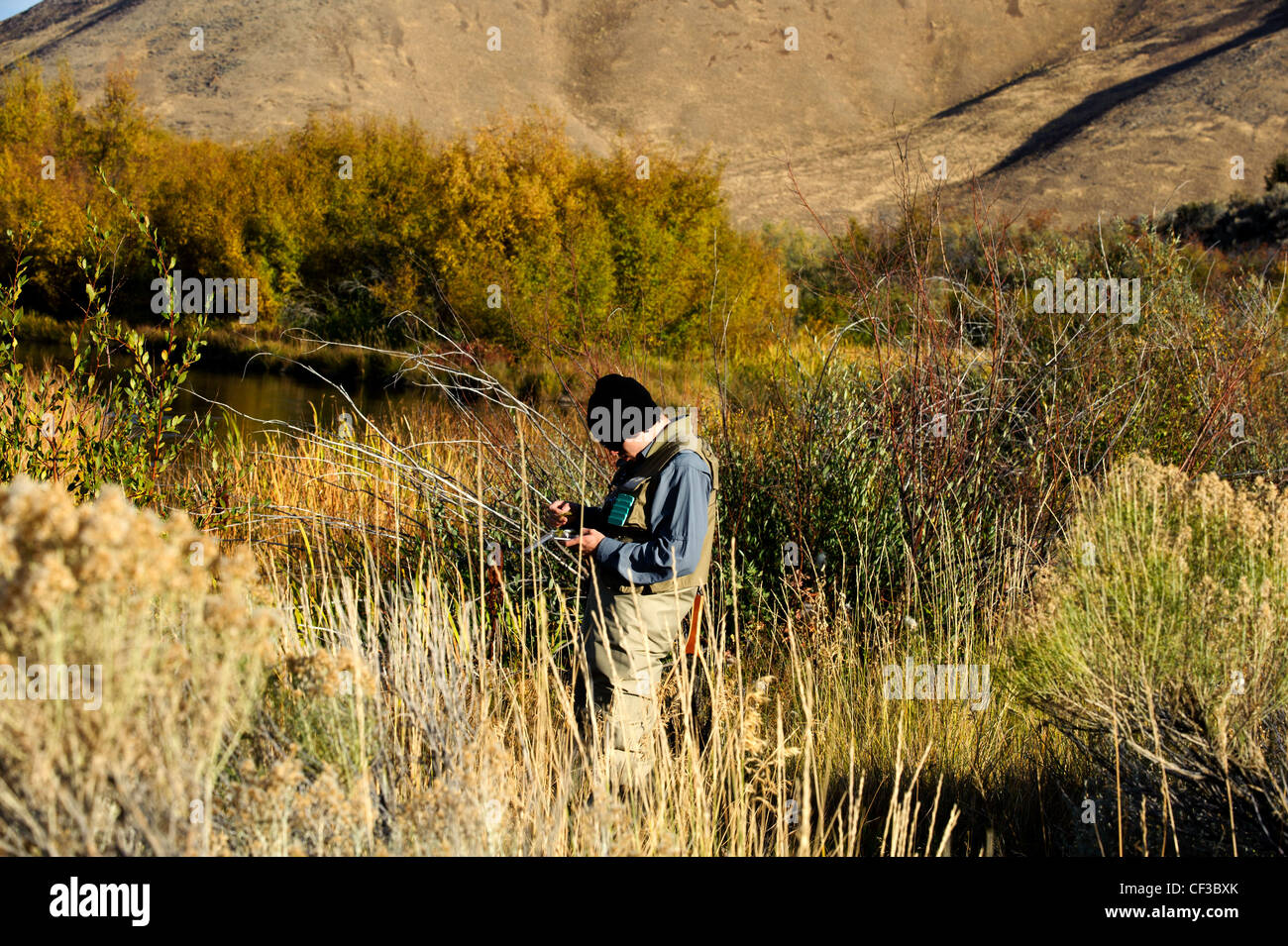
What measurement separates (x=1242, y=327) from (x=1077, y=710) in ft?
17.9

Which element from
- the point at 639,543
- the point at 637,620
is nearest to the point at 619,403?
the point at 639,543

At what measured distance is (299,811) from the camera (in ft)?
5.48

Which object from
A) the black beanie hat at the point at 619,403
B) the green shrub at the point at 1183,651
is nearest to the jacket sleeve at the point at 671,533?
the black beanie hat at the point at 619,403

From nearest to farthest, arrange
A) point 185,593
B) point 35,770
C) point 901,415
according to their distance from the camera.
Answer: point 35,770 < point 185,593 < point 901,415

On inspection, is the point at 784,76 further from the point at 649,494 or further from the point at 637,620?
the point at 637,620

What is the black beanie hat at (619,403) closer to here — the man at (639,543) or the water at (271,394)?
the man at (639,543)

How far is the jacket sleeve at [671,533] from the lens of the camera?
3133mm

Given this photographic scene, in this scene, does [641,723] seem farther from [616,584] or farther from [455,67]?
[455,67]

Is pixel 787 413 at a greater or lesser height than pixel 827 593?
greater

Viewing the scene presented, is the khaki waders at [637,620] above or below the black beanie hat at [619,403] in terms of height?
below

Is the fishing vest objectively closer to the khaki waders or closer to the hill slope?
the khaki waders

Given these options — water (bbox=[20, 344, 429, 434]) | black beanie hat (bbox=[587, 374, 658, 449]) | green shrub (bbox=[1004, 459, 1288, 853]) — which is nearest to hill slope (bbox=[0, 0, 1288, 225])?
water (bbox=[20, 344, 429, 434])

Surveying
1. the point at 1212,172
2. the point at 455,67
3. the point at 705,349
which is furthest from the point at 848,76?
the point at 705,349

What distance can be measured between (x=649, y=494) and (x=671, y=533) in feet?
0.62
